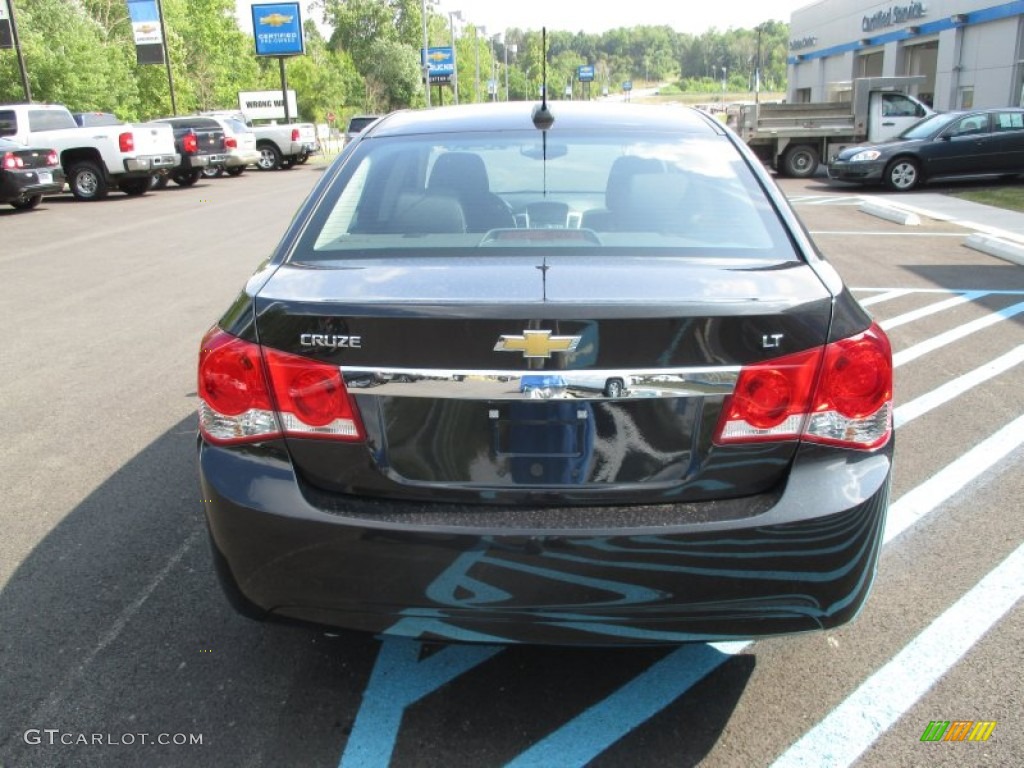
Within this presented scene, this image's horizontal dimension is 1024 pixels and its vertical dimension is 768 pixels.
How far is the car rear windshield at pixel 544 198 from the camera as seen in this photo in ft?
9.05

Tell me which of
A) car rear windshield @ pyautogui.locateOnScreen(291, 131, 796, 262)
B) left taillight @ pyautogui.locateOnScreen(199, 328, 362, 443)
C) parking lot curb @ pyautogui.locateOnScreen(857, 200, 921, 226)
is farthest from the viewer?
parking lot curb @ pyautogui.locateOnScreen(857, 200, 921, 226)

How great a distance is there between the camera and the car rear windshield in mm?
2760

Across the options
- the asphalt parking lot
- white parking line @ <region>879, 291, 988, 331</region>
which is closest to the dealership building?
white parking line @ <region>879, 291, 988, 331</region>

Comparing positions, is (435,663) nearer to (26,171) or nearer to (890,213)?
(890,213)

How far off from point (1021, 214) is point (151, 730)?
15925 mm

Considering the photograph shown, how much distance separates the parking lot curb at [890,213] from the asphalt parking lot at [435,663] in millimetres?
9646

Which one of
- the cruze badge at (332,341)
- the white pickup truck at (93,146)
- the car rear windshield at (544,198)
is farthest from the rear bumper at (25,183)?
the cruze badge at (332,341)

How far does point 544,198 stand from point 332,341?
1.21 m

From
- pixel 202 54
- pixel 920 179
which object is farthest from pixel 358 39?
pixel 920 179

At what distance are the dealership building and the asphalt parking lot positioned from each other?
28.2 metres

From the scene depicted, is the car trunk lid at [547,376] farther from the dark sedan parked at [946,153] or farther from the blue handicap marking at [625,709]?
the dark sedan parked at [946,153]

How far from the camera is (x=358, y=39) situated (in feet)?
332

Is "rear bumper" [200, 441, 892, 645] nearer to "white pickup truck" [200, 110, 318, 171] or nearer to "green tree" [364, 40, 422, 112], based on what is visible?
"white pickup truck" [200, 110, 318, 171]

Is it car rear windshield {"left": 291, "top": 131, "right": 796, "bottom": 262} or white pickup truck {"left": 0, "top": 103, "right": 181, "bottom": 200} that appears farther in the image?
white pickup truck {"left": 0, "top": 103, "right": 181, "bottom": 200}
